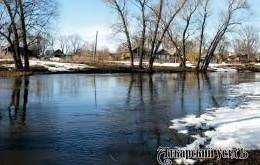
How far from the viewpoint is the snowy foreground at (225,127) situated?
9.30 meters

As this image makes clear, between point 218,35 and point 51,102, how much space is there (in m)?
48.7

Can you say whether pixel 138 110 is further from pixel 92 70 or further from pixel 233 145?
pixel 92 70

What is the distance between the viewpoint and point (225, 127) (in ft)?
37.2

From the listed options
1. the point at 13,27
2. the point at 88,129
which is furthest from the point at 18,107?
the point at 13,27

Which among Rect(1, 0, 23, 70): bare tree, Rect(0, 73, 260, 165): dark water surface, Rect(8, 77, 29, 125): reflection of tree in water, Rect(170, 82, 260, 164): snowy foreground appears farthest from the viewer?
Rect(1, 0, 23, 70): bare tree

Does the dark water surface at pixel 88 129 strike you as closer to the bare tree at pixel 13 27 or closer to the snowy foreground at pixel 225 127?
the snowy foreground at pixel 225 127

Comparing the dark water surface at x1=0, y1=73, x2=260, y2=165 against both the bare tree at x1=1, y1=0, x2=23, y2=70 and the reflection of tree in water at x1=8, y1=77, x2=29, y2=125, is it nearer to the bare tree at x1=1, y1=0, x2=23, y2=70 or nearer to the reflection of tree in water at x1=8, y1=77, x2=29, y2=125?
the reflection of tree in water at x1=8, y1=77, x2=29, y2=125

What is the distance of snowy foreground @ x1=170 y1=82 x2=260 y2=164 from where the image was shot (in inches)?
366

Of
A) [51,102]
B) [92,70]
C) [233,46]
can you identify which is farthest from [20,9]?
[233,46]

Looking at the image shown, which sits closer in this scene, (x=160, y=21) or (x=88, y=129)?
(x=88, y=129)

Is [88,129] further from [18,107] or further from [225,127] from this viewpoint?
[18,107]

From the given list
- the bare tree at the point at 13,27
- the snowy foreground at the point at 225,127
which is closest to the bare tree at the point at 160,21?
the bare tree at the point at 13,27

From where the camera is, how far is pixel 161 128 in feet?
38.9

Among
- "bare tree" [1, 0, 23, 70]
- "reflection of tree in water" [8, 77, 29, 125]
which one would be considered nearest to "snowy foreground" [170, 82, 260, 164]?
"reflection of tree in water" [8, 77, 29, 125]
